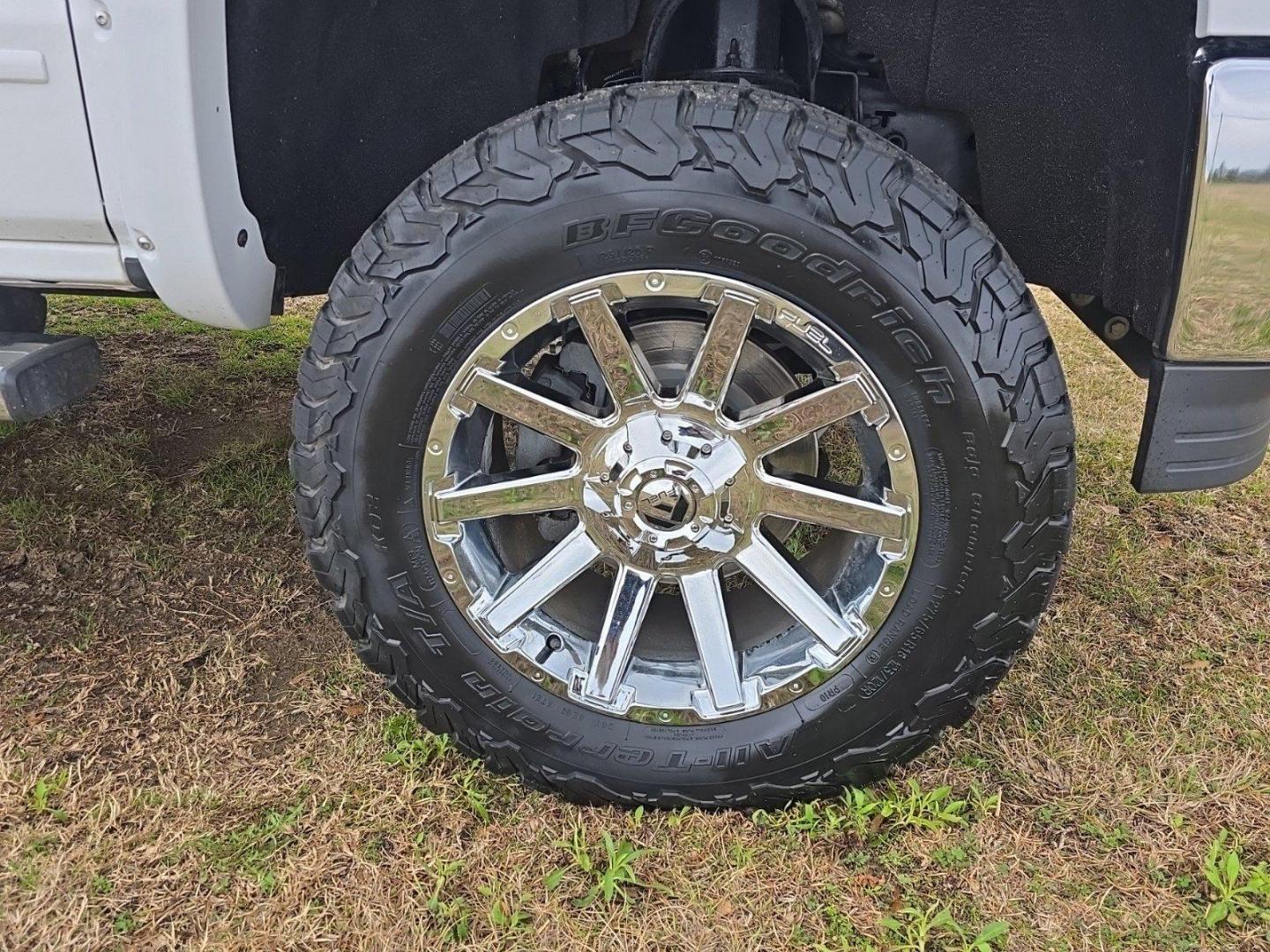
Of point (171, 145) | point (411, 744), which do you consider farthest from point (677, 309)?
point (411, 744)

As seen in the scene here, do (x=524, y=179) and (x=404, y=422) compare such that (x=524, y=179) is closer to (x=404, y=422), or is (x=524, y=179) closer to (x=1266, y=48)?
(x=404, y=422)

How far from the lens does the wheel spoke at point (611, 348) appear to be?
1680 mm

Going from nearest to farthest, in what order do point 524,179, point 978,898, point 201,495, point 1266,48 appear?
point 1266,48
point 524,179
point 978,898
point 201,495

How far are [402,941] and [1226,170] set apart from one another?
1875 millimetres

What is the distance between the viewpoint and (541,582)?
1.85 m

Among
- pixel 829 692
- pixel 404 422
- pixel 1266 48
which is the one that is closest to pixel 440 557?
pixel 404 422

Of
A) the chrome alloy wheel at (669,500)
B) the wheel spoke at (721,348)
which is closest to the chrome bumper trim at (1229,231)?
the chrome alloy wheel at (669,500)

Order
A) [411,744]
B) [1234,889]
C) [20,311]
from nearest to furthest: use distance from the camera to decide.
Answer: [1234,889] < [411,744] < [20,311]

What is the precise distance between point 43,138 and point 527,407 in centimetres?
96

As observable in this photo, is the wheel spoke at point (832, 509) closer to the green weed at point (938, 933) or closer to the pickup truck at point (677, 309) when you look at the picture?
the pickup truck at point (677, 309)

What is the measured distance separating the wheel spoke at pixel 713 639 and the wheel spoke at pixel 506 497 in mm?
295

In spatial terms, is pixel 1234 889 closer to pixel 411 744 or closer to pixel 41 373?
pixel 411 744

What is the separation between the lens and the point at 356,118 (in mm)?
2066

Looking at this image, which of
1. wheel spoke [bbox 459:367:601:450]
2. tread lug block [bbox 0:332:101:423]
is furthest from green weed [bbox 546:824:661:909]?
tread lug block [bbox 0:332:101:423]
